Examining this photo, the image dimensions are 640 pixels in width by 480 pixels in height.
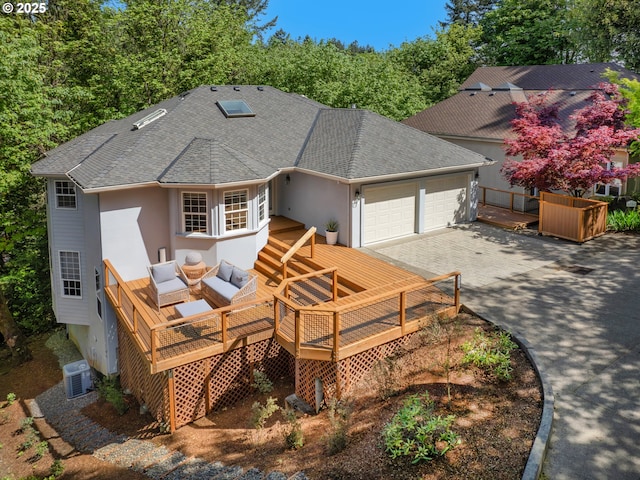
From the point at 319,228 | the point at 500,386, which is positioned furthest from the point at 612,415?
the point at 319,228

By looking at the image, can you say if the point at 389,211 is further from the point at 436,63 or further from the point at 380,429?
the point at 436,63

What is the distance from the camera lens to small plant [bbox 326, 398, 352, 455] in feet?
29.6

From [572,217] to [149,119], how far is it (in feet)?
48.6

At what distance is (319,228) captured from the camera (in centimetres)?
1834

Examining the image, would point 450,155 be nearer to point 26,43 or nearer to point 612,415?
point 612,415

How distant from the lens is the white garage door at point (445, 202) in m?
19.4

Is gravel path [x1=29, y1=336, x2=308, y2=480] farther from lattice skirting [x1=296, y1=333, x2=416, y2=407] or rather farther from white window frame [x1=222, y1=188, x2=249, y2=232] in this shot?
white window frame [x1=222, y1=188, x2=249, y2=232]

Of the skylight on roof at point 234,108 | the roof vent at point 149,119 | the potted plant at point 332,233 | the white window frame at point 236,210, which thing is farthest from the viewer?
the skylight on roof at point 234,108

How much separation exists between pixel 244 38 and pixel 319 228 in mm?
26421

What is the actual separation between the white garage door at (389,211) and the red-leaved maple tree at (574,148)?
4.16 m

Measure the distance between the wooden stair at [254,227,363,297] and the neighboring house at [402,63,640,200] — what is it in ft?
38.5

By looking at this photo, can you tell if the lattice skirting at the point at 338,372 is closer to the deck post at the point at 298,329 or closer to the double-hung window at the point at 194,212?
the deck post at the point at 298,329

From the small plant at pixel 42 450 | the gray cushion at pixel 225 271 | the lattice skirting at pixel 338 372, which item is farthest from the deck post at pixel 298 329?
the small plant at pixel 42 450

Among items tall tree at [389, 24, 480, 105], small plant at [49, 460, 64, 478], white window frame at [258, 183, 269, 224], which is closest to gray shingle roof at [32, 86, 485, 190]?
white window frame at [258, 183, 269, 224]
